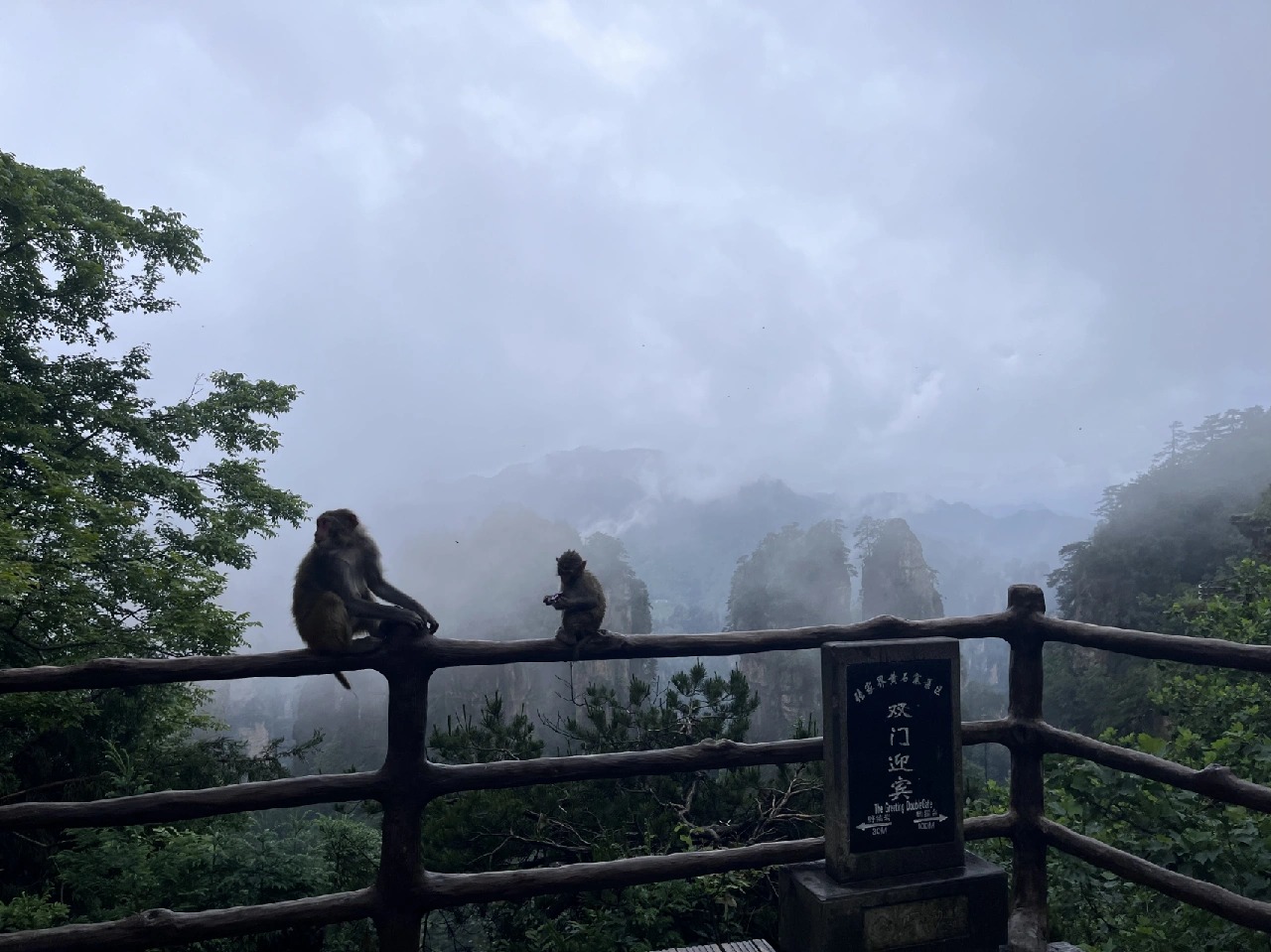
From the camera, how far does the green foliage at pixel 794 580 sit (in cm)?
6119

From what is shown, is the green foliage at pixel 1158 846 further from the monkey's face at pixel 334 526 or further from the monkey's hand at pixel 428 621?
the monkey's face at pixel 334 526

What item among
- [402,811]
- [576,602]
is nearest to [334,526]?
[576,602]

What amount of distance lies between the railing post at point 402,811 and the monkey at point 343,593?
0.22 metres

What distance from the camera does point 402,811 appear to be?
10.1ft

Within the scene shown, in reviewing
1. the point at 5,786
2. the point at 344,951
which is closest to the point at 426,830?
the point at 344,951

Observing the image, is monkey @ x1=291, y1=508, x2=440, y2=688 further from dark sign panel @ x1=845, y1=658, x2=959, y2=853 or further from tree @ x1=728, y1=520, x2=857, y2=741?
tree @ x1=728, y1=520, x2=857, y2=741

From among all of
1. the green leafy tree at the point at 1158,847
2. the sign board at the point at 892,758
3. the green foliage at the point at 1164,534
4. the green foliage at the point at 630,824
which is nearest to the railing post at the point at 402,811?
the green foliage at the point at 630,824

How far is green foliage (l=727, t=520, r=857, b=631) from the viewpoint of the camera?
61.2 meters

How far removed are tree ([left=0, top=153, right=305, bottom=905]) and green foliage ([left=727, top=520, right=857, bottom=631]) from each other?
4976 cm

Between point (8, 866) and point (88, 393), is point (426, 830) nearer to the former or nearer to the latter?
point (8, 866)

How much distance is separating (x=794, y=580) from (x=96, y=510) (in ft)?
191

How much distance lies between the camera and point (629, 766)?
3.30m

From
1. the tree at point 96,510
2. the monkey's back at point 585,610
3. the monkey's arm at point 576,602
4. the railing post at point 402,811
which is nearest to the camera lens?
the railing post at point 402,811

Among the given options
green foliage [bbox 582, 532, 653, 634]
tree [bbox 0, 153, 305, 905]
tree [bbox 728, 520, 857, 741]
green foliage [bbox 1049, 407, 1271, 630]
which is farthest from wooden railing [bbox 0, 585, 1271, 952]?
tree [bbox 728, 520, 857, 741]
